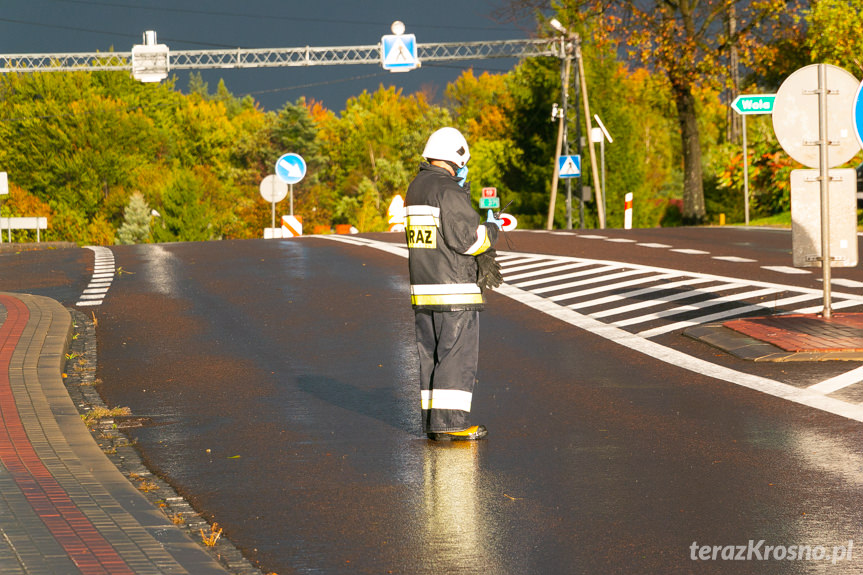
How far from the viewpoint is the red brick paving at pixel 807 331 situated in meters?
10.3

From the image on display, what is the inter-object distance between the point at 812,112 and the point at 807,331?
1961mm

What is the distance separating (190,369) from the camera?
Answer: 10391 mm

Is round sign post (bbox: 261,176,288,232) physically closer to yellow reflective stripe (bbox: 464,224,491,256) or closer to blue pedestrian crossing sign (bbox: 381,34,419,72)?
blue pedestrian crossing sign (bbox: 381,34,419,72)

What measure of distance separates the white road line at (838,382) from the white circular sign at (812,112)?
2503 mm

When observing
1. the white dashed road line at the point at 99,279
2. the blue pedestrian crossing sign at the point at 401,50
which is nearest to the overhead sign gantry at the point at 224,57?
the blue pedestrian crossing sign at the point at 401,50

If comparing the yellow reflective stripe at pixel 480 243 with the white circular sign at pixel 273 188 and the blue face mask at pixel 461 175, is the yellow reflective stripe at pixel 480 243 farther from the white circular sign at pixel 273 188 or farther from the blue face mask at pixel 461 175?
the white circular sign at pixel 273 188

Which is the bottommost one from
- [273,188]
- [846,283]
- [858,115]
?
[846,283]

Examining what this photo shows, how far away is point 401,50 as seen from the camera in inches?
1781

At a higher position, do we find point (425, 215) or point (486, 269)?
point (425, 215)

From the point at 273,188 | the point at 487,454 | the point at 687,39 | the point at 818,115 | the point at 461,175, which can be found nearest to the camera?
the point at 487,454


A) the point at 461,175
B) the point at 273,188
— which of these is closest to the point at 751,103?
the point at 273,188

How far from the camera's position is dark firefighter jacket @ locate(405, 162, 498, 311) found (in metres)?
7.36

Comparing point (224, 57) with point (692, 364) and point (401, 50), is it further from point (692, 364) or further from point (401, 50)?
point (692, 364)

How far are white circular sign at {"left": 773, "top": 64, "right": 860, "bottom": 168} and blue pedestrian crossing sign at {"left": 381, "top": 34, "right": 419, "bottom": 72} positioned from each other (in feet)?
114
